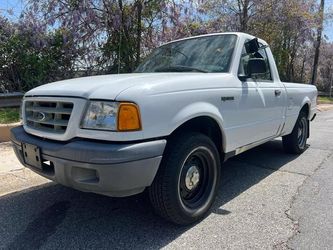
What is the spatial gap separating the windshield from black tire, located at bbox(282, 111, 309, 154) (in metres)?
2.58

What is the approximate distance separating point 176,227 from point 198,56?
2.03 m

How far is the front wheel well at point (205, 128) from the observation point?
11.6 feet

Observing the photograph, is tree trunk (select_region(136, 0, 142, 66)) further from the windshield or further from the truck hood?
the truck hood

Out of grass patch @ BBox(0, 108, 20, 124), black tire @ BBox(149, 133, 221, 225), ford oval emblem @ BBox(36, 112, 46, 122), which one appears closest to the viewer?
black tire @ BBox(149, 133, 221, 225)

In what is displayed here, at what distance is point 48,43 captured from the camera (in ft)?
30.7

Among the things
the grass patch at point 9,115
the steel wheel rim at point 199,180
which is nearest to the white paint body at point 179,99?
the steel wheel rim at point 199,180

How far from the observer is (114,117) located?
296 centimetres

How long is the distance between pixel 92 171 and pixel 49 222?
1051 millimetres

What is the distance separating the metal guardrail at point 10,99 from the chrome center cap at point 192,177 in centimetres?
618

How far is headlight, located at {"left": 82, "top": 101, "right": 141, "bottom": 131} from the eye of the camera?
2945 mm

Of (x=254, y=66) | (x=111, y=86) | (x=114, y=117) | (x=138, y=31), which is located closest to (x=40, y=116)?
(x=111, y=86)

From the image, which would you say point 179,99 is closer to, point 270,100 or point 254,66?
point 254,66

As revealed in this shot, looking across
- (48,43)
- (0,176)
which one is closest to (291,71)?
(48,43)

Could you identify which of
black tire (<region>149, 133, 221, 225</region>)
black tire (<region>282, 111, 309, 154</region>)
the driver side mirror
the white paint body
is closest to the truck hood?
the white paint body
